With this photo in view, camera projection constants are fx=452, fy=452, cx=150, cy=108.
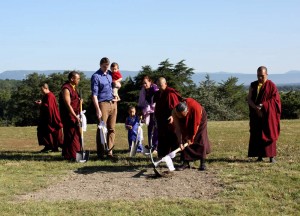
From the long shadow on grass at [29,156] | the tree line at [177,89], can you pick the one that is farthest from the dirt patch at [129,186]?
the tree line at [177,89]

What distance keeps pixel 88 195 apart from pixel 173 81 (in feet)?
191

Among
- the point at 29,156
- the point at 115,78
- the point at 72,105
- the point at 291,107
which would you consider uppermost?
the point at 115,78

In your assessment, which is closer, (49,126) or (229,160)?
(229,160)

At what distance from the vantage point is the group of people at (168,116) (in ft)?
29.1

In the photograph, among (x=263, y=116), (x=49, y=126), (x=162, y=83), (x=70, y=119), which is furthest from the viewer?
(x=49, y=126)

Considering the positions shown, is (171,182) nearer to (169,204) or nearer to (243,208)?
(169,204)

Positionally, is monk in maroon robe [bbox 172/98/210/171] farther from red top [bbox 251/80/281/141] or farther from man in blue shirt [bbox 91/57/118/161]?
man in blue shirt [bbox 91/57/118/161]

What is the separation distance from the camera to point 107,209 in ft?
21.7

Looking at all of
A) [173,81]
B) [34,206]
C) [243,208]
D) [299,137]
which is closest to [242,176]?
[243,208]

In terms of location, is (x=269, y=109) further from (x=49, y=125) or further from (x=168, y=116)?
(x=49, y=125)

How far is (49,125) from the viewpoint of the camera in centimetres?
1355

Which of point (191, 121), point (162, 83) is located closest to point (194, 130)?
point (191, 121)

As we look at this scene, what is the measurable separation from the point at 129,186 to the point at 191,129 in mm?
1663

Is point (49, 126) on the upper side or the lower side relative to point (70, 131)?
lower
